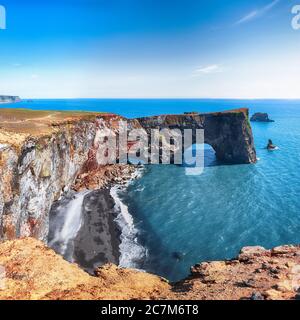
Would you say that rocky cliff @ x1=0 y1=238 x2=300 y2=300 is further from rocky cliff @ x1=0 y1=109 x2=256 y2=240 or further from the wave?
the wave

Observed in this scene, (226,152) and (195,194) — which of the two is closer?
(195,194)

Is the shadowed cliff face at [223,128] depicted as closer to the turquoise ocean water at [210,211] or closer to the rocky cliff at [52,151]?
the rocky cliff at [52,151]

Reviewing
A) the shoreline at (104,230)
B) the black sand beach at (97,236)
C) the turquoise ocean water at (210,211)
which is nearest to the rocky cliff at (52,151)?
the shoreline at (104,230)

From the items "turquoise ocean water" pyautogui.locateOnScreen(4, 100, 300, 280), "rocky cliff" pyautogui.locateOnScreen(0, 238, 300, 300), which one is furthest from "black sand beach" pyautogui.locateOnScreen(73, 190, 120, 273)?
"rocky cliff" pyautogui.locateOnScreen(0, 238, 300, 300)
